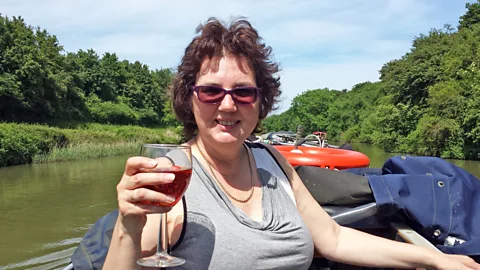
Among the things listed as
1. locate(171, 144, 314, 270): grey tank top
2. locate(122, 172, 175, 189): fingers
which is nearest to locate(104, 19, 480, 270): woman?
locate(171, 144, 314, 270): grey tank top

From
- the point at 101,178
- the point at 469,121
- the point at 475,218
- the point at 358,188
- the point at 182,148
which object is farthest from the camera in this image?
the point at 469,121

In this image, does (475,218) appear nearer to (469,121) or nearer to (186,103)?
(186,103)

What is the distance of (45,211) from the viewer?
10.5m

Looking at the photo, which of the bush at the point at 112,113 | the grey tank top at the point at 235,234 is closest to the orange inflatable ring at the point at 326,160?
the grey tank top at the point at 235,234

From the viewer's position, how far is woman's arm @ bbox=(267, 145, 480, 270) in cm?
172

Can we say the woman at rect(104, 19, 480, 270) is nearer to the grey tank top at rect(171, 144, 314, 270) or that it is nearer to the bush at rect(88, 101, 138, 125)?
the grey tank top at rect(171, 144, 314, 270)

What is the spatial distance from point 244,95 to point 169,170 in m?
0.65

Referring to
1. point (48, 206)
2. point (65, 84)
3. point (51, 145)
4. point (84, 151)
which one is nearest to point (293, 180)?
point (48, 206)

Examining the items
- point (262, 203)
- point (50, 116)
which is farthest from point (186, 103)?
point (50, 116)

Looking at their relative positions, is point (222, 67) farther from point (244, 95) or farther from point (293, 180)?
point (293, 180)

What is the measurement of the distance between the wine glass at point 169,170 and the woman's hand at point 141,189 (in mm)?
11

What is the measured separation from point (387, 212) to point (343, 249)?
0.54 metres

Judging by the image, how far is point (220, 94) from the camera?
152cm

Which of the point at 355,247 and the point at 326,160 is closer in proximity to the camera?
the point at 355,247
